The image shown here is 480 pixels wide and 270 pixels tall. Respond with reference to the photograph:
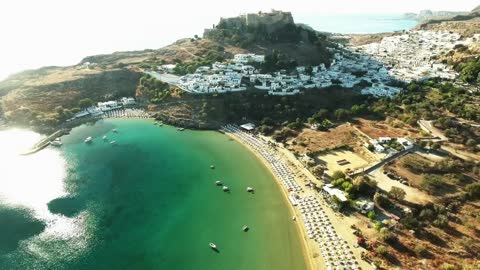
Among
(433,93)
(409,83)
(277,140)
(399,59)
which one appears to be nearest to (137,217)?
(277,140)

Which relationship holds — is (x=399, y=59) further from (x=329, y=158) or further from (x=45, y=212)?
(x=45, y=212)

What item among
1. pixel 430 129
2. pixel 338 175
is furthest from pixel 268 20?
pixel 338 175

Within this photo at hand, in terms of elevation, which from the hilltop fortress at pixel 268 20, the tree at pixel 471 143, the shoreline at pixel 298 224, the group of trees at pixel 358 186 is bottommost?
the shoreline at pixel 298 224

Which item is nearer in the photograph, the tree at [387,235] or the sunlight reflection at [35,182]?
the tree at [387,235]

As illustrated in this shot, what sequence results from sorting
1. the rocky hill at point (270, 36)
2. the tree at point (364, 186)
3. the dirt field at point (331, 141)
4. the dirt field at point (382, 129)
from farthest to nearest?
the rocky hill at point (270, 36)
the dirt field at point (382, 129)
the dirt field at point (331, 141)
the tree at point (364, 186)

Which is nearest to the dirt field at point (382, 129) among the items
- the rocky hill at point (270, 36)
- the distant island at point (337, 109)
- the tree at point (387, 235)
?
the distant island at point (337, 109)

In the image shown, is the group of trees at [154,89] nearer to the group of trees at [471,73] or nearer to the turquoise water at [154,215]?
the turquoise water at [154,215]

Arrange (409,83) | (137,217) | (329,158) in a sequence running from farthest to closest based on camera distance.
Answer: (409,83) → (329,158) → (137,217)

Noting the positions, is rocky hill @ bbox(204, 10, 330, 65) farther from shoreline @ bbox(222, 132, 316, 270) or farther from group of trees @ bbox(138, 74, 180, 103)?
shoreline @ bbox(222, 132, 316, 270)
